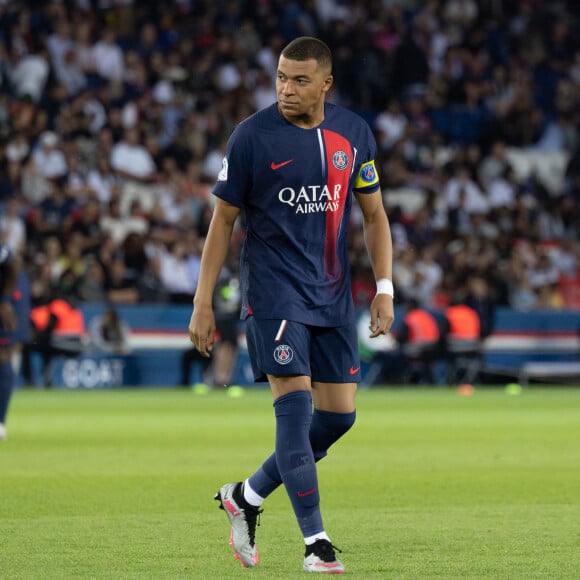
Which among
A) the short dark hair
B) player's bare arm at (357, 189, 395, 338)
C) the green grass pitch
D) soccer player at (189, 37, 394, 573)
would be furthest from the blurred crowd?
the short dark hair

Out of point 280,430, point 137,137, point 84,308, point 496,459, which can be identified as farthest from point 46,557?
point 137,137

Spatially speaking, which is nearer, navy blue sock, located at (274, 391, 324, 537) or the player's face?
navy blue sock, located at (274, 391, 324, 537)

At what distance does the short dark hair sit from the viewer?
6.39 m

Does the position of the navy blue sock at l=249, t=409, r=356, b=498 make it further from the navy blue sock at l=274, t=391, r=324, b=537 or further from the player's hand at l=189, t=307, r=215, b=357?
the player's hand at l=189, t=307, r=215, b=357

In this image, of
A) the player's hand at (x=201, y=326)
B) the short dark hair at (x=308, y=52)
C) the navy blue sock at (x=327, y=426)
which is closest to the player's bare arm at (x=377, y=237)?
the navy blue sock at (x=327, y=426)

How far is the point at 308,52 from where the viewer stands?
6406 mm

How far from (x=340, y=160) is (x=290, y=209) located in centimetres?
31

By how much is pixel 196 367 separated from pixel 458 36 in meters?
11.5

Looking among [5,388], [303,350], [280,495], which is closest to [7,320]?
[5,388]

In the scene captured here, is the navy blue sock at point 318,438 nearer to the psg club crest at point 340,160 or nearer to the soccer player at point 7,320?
the psg club crest at point 340,160

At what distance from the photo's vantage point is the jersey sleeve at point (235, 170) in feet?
20.9

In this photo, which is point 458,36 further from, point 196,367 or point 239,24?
point 196,367

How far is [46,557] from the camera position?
652cm

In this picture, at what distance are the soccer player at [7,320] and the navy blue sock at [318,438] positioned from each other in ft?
22.6
